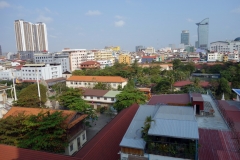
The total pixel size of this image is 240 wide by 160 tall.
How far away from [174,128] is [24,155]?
7.44 m

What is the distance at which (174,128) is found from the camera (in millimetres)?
7441

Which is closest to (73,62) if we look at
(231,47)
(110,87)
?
(110,87)

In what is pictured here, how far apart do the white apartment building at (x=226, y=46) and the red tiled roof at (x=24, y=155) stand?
122442 millimetres

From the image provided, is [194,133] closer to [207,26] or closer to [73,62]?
[73,62]

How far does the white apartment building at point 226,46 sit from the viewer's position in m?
108

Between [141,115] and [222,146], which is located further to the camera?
[141,115]

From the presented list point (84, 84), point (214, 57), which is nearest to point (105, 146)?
point (84, 84)

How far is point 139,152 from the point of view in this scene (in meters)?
7.68

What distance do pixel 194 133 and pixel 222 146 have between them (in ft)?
6.38

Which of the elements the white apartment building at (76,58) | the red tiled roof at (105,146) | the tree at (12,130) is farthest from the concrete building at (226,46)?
the tree at (12,130)

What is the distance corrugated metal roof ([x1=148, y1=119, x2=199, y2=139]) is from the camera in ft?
23.0

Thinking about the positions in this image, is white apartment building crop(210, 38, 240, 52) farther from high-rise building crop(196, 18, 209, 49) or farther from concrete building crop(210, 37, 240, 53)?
high-rise building crop(196, 18, 209, 49)

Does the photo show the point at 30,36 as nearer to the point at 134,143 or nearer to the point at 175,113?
the point at 175,113

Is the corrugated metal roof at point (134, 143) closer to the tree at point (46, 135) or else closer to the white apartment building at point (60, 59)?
the tree at point (46, 135)
